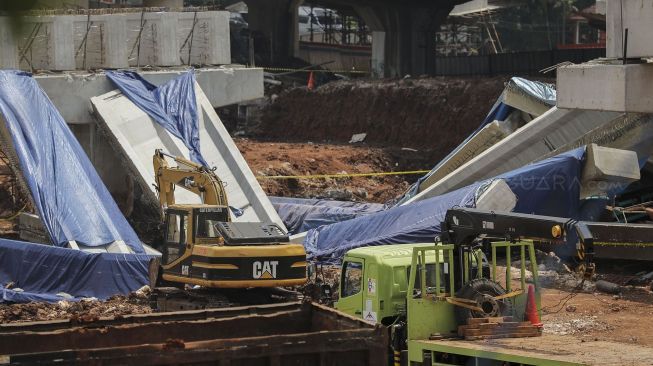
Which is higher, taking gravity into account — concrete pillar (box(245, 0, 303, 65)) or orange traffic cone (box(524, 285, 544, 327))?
concrete pillar (box(245, 0, 303, 65))

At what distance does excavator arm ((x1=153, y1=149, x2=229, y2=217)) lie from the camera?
18.2 metres

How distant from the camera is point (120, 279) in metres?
19.4

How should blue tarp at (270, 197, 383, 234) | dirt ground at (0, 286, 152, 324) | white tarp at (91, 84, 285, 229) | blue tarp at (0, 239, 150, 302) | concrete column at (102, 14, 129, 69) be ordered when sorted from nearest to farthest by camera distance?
dirt ground at (0, 286, 152, 324)
blue tarp at (0, 239, 150, 302)
white tarp at (91, 84, 285, 229)
blue tarp at (270, 197, 383, 234)
concrete column at (102, 14, 129, 69)

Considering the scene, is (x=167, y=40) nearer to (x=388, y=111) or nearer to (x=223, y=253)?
(x=223, y=253)

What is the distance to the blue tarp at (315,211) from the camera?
24609 millimetres

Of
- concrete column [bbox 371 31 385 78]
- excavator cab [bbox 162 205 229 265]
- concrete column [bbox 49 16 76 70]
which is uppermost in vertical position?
concrete column [bbox 371 31 385 78]

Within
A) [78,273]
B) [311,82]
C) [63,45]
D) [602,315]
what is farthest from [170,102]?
[311,82]

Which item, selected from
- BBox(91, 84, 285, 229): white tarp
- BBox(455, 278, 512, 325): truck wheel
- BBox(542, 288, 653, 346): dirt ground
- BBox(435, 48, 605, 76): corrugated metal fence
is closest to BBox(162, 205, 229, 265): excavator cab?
BBox(542, 288, 653, 346): dirt ground

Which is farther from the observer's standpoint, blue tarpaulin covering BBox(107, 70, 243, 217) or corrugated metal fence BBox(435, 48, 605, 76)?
corrugated metal fence BBox(435, 48, 605, 76)

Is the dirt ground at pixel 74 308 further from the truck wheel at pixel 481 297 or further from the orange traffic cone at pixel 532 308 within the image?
the orange traffic cone at pixel 532 308

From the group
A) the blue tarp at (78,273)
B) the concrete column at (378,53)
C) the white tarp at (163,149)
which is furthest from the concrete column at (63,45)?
the concrete column at (378,53)

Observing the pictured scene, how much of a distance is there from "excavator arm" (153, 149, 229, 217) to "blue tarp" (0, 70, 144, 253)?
7.83 feet

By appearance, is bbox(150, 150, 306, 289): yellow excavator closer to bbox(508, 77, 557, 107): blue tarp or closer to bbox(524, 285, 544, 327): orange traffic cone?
bbox(524, 285, 544, 327): orange traffic cone

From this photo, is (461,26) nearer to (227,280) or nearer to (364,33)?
(364,33)
